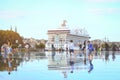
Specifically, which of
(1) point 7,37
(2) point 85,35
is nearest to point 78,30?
(2) point 85,35

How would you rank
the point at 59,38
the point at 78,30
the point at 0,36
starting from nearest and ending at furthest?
1. the point at 0,36
2. the point at 59,38
3. the point at 78,30

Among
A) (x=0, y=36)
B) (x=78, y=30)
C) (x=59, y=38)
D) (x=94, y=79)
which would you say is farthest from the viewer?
(x=78, y=30)

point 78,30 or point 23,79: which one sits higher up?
point 78,30

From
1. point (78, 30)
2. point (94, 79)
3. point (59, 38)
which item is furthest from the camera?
point (78, 30)

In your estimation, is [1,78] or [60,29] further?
[60,29]

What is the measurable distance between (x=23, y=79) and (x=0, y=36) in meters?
86.7

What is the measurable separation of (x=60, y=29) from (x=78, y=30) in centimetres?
1985

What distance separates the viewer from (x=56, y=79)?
502 inches

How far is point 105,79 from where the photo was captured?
42.0ft

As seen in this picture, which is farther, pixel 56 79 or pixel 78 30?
pixel 78 30

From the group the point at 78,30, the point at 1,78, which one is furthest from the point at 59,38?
the point at 1,78

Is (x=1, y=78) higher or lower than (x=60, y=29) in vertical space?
lower

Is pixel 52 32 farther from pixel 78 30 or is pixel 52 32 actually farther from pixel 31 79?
pixel 31 79

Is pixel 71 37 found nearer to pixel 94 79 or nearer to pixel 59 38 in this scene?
pixel 59 38
